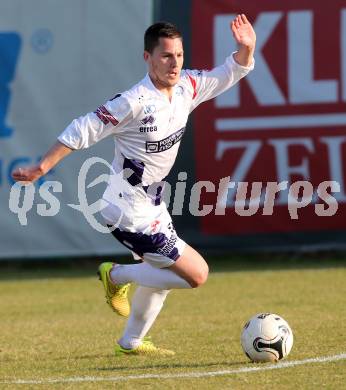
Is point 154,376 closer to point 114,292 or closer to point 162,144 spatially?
point 114,292

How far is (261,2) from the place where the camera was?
13234 mm

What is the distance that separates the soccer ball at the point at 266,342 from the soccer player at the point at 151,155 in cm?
51

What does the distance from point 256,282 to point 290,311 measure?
2317mm

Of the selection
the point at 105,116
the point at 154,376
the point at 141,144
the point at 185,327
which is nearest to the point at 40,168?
the point at 105,116

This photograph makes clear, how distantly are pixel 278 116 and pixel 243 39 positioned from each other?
593 cm

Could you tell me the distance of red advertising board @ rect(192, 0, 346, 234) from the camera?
1319 centimetres

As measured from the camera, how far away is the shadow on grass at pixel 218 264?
43.9 feet

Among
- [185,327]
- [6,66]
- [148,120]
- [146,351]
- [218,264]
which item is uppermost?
[148,120]

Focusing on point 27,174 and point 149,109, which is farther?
point 149,109

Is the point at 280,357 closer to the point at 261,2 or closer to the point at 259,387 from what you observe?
the point at 259,387

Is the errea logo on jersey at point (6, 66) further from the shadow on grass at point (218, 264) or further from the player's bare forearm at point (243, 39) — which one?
the player's bare forearm at point (243, 39)

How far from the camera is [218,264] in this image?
45.7 feet

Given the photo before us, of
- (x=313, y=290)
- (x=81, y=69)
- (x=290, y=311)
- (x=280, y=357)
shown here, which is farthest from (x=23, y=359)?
(x=81, y=69)

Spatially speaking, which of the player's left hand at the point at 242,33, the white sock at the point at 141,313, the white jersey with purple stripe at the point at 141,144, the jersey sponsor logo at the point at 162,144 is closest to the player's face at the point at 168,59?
the white jersey with purple stripe at the point at 141,144
